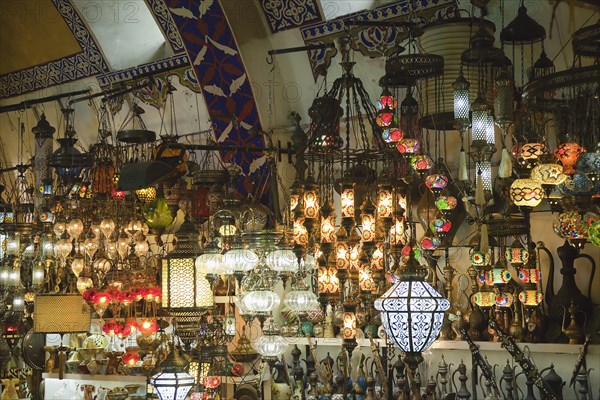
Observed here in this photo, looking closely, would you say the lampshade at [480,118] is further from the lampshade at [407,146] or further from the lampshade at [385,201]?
the lampshade at [385,201]

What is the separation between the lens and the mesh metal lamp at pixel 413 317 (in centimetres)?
432

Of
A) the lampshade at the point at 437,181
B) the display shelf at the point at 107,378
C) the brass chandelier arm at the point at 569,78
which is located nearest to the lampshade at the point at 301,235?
the lampshade at the point at 437,181

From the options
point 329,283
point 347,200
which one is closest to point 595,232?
point 347,200

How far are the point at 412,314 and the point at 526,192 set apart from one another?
1059mm

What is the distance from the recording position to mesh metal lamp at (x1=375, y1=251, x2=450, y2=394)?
4.32 meters

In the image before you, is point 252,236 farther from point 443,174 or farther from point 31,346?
point 31,346

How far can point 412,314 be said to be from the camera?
4328 millimetres

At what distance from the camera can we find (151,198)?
7562 mm

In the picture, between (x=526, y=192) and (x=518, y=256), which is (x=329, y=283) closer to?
(x=518, y=256)

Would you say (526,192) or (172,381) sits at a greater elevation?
(526,192)

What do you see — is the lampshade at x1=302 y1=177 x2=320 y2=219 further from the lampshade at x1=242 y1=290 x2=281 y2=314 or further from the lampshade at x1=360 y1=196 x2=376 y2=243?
the lampshade at x1=242 y1=290 x2=281 y2=314

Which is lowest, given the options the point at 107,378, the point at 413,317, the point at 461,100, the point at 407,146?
the point at 107,378

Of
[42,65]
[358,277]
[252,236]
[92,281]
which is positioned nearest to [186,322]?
[252,236]

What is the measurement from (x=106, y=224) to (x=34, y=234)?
817 millimetres
